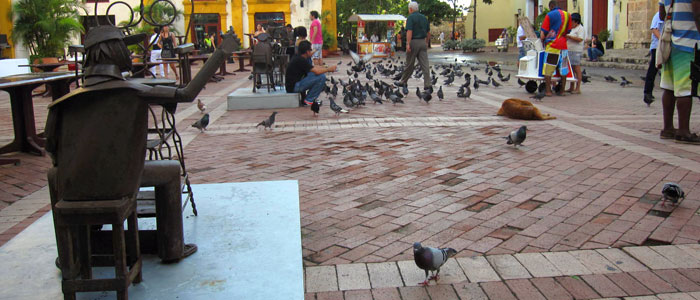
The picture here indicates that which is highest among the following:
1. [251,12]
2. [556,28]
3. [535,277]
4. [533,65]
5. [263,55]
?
[251,12]

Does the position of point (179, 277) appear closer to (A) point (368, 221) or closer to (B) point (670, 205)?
(A) point (368, 221)

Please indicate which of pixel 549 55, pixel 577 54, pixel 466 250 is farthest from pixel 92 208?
pixel 577 54

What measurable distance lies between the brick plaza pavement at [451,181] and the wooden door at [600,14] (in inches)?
929

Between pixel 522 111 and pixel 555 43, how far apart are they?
3270mm

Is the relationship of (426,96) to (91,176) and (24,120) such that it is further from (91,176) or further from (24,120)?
(91,176)

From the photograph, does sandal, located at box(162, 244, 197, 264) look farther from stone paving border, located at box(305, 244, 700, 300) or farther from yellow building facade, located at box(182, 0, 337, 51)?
yellow building facade, located at box(182, 0, 337, 51)

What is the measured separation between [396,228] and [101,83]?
2219 mm

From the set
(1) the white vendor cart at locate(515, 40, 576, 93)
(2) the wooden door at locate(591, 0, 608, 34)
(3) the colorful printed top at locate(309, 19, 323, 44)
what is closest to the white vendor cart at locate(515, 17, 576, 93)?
(1) the white vendor cart at locate(515, 40, 576, 93)

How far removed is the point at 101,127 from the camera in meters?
2.40

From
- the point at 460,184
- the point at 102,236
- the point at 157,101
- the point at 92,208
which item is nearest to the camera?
the point at 92,208

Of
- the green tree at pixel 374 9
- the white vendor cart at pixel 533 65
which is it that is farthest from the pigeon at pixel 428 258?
the green tree at pixel 374 9

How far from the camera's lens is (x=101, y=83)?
7.90ft

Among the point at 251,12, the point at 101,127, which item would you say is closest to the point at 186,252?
the point at 101,127

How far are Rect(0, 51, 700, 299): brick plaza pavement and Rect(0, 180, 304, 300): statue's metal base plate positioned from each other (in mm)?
257
